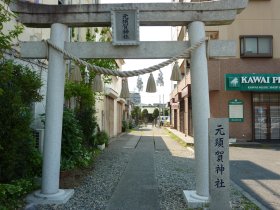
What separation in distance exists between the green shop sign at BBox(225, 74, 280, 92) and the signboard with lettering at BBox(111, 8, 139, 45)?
49.8 feet

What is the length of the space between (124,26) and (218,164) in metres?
3.63

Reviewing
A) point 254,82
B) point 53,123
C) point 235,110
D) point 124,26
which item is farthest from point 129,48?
point 235,110

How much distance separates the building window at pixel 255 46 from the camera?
2245cm

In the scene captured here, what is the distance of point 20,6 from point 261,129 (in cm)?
1874

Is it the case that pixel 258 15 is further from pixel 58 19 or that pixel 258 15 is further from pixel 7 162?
pixel 7 162

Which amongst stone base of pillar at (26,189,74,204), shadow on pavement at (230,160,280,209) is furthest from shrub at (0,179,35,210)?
shadow on pavement at (230,160,280,209)

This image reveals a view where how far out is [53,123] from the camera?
777cm

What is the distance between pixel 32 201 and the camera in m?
7.40

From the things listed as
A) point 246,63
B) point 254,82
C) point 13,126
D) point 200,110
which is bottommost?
point 13,126

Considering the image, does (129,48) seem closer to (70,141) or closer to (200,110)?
(200,110)

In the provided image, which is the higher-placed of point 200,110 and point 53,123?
point 200,110

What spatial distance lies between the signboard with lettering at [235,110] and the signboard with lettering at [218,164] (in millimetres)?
17083

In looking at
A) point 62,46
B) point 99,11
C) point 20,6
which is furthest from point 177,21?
point 20,6

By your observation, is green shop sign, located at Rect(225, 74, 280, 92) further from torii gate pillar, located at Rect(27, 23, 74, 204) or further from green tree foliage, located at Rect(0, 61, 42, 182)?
green tree foliage, located at Rect(0, 61, 42, 182)
